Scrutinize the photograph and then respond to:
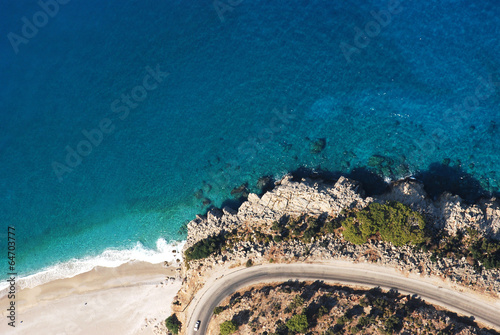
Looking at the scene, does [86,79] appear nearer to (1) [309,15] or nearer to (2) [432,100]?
(1) [309,15]

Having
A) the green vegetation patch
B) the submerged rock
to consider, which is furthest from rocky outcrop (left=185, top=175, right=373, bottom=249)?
the submerged rock

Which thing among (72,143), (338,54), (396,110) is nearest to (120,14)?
(72,143)

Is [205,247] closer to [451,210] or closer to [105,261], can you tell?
[105,261]

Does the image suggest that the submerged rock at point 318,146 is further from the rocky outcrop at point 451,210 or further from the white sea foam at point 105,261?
the white sea foam at point 105,261

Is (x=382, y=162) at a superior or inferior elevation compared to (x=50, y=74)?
inferior

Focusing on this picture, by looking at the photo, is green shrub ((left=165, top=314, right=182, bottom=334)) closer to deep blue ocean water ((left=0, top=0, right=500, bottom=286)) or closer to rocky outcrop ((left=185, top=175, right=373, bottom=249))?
deep blue ocean water ((left=0, top=0, right=500, bottom=286))

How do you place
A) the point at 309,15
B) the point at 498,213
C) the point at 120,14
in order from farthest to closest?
the point at 120,14, the point at 309,15, the point at 498,213

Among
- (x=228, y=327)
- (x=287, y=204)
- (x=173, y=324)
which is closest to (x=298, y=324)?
(x=228, y=327)
